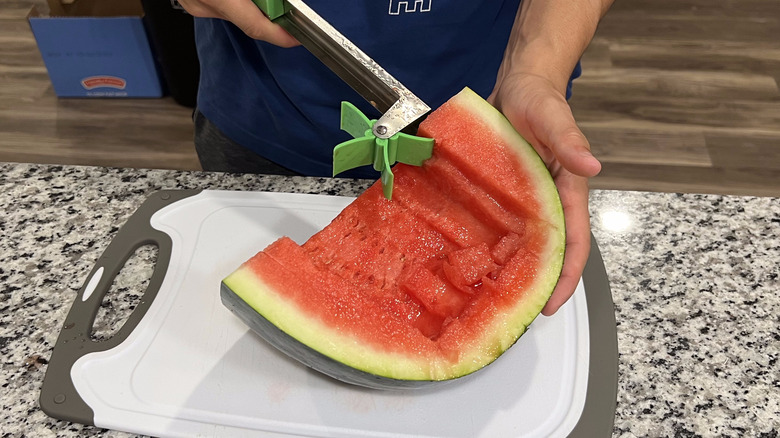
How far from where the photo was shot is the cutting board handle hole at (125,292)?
1077mm

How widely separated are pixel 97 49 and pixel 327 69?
6.41 ft

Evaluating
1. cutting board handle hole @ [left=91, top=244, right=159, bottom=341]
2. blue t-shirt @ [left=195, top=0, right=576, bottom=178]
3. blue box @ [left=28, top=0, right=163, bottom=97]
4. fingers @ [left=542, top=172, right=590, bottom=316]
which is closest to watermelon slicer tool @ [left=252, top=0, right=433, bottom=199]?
blue t-shirt @ [left=195, top=0, right=576, bottom=178]

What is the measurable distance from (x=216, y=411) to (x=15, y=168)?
0.78 m

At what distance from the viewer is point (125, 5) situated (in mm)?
2760

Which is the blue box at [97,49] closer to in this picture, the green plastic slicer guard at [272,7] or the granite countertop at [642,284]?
the granite countertop at [642,284]

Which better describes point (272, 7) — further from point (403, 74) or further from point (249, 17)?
point (403, 74)

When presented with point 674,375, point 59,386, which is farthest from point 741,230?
point 59,386

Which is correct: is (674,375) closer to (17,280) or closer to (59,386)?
(59,386)

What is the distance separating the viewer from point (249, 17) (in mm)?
1032

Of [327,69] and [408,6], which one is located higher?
[408,6]

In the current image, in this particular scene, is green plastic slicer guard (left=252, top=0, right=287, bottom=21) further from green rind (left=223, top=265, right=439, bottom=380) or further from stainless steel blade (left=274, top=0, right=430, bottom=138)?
green rind (left=223, top=265, right=439, bottom=380)

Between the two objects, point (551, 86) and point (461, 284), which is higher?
point (551, 86)

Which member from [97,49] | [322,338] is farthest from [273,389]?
[97,49]

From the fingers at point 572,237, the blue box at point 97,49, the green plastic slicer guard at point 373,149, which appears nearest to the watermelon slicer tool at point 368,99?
the green plastic slicer guard at point 373,149
